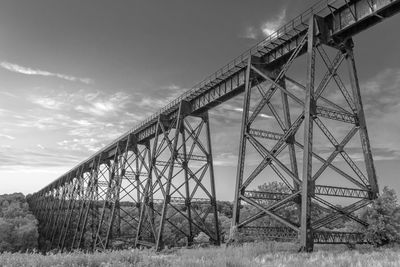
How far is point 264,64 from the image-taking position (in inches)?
639

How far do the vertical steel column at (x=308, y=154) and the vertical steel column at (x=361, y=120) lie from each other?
6.40 ft

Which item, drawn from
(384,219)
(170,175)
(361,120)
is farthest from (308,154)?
(170,175)

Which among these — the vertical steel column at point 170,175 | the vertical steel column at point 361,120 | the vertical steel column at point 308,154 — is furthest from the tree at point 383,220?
the vertical steel column at point 170,175

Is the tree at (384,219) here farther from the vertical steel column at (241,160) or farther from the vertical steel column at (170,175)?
the vertical steel column at (170,175)

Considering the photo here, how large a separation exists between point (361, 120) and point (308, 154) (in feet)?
11.3

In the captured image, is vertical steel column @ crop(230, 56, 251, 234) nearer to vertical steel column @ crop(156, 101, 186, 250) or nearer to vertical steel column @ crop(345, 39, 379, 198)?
vertical steel column @ crop(345, 39, 379, 198)

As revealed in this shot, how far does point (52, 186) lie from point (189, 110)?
172 ft

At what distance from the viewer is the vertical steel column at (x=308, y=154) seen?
11.0m

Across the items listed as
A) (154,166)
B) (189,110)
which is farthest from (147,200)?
(189,110)

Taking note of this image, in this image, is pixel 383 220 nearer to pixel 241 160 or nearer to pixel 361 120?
pixel 361 120

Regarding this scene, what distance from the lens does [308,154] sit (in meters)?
11.7

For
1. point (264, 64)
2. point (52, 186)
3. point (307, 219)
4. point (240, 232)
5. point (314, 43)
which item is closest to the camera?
point (307, 219)

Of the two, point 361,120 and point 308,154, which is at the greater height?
point 361,120

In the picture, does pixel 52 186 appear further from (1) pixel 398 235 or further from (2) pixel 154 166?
(1) pixel 398 235
